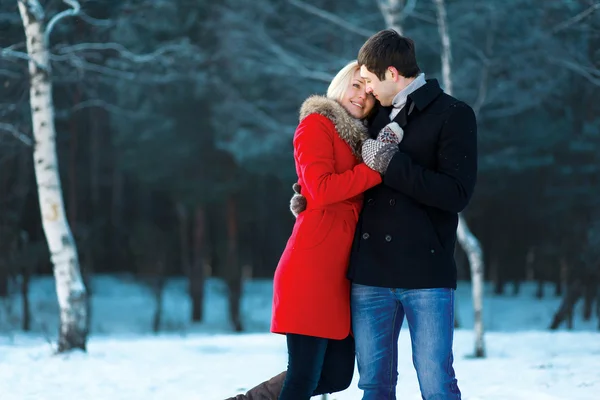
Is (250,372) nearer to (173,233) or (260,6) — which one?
(260,6)

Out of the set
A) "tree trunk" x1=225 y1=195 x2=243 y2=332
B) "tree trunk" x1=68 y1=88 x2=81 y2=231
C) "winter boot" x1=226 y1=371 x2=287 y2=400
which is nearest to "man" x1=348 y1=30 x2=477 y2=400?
"winter boot" x1=226 y1=371 x2=287 y2=400

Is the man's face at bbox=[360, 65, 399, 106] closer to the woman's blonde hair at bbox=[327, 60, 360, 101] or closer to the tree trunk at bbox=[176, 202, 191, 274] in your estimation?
the woman's blonde hair at bbox=[327, 60, 360, 101]

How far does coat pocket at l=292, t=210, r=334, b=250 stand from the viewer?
132 inches

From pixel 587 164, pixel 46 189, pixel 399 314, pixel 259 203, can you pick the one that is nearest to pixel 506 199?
pixel 587 164

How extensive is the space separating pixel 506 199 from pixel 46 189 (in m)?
15.8

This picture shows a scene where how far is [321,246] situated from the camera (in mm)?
3359

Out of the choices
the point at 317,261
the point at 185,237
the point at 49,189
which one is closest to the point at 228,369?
the point at 49,189

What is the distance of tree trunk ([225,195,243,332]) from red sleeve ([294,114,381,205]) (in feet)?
60.1

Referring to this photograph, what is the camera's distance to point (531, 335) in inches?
404

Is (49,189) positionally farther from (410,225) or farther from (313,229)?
(410,225)

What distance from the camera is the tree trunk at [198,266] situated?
877 inches

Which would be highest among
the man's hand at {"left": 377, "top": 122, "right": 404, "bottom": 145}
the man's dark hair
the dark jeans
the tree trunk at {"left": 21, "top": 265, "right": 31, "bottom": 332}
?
the man's dark hair

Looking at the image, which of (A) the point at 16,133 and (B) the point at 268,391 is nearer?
(B) the point at 268,391

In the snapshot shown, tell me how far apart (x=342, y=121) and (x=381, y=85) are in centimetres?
22
